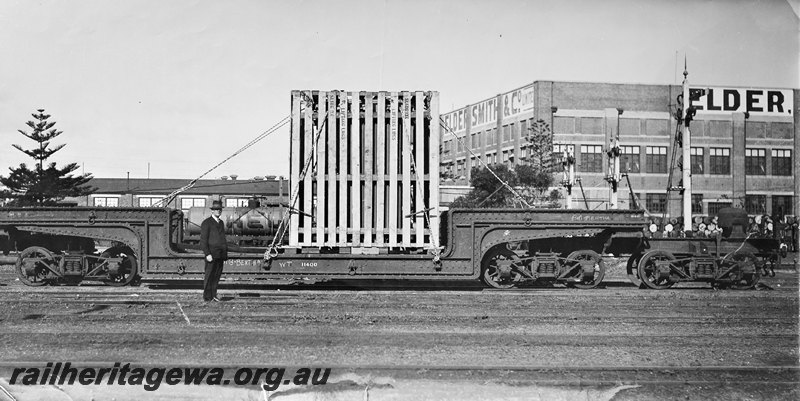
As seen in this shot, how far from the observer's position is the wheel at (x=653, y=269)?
15.3 metres

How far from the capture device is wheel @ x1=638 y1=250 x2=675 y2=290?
15.3 m

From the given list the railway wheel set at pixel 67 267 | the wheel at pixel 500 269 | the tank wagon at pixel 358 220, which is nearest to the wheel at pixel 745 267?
the tank wagon at pixel 358 220

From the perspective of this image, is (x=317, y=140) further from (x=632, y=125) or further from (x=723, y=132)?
(x=723, y=132)

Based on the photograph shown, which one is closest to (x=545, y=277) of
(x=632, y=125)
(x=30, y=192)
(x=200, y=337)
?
(x=200, y=337)

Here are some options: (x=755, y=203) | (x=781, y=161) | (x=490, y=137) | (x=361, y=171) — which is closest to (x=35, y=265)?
(x=361, y=171)

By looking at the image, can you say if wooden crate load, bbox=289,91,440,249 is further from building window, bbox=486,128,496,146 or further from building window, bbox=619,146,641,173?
building window, bbox=486,128,496,146

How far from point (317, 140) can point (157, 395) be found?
28.0ft

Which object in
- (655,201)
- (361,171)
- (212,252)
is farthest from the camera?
(655,201)

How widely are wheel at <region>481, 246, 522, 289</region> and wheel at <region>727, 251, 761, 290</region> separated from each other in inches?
192

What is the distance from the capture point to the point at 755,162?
198 ft

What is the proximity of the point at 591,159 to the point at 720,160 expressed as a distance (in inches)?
456

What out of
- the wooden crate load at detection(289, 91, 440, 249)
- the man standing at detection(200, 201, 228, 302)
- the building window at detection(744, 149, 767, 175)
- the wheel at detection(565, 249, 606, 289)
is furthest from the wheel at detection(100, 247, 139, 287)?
the building window at detection(744, 149, 767, 175)

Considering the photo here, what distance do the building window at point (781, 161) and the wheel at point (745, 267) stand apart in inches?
2026

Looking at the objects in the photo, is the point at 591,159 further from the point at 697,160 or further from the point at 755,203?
the point at 755,203
